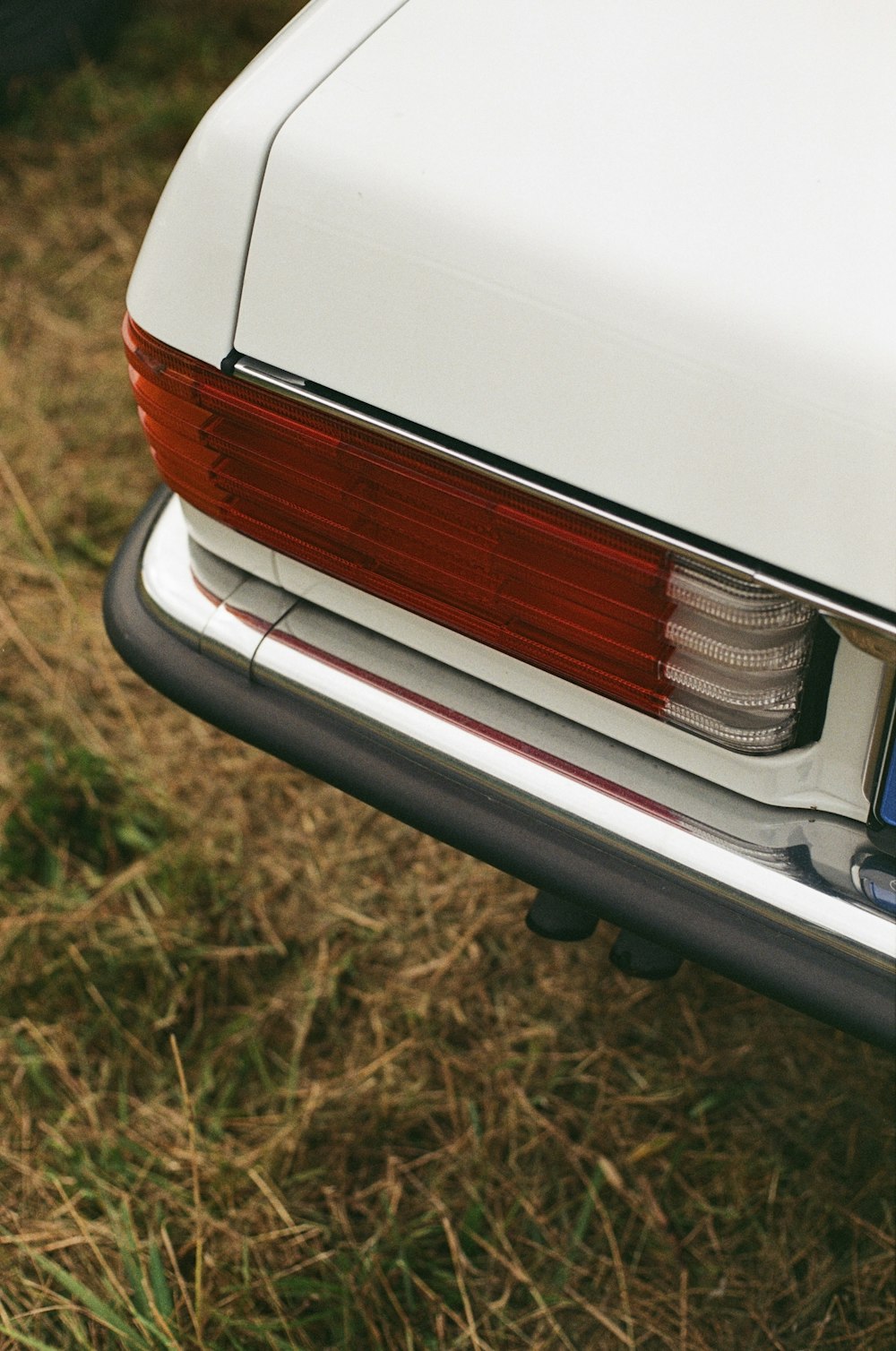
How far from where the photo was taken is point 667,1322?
5.44 ft

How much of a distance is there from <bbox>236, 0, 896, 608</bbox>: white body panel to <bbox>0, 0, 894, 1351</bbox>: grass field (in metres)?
1.01

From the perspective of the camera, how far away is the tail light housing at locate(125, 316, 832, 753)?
1124 mm

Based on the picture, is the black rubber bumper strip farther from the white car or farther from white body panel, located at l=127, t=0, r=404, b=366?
white body panel, located at l=127, t=0, r=404, b=366

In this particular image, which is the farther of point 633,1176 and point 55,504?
point 55,504

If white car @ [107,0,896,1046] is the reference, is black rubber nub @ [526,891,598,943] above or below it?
below

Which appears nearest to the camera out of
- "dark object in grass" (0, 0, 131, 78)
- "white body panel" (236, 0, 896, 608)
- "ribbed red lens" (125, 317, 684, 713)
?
"white body panel" (236, 0, 896, 608)

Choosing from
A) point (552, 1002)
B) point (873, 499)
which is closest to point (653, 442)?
point (873, 499)

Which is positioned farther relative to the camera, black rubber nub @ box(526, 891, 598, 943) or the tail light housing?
black rubber nub @ box(526, 891, 598, 943)

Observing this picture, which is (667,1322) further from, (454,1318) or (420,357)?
(420,357)

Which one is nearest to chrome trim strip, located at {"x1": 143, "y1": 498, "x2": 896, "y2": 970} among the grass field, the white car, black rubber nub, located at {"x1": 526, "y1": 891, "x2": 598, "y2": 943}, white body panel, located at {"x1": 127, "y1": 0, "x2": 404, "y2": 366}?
the white car

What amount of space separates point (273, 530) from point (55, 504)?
1515 mm

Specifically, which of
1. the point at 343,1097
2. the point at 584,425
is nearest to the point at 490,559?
the point at 584,425

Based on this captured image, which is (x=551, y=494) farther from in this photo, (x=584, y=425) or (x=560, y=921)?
(x=560, y=921)

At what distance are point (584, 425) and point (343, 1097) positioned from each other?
122 cm
